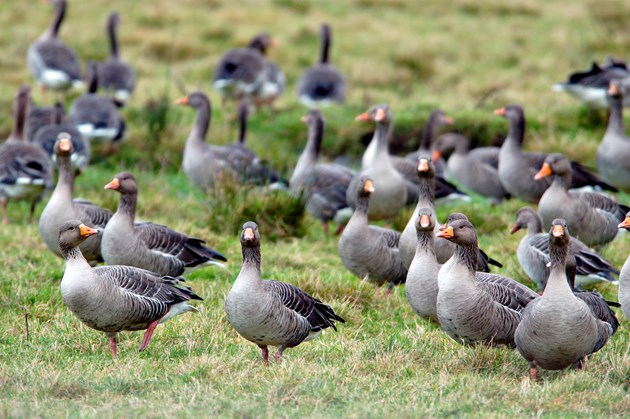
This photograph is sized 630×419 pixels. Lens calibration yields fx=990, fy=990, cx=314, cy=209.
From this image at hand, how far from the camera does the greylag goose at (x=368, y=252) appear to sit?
354 inches

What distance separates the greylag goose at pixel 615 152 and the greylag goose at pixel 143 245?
600 centimetres

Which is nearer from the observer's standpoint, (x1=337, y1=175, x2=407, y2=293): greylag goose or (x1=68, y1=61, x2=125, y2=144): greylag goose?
(x1=337, y1=175, x2=407, y2=293): greylag goose

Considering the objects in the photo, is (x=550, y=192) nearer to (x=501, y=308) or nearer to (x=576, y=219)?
(x=576, y=219)

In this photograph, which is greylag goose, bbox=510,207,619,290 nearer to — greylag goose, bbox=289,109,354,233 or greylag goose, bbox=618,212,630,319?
greylag goose, bbox=618,212,630,319

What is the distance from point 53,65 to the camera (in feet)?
53.0

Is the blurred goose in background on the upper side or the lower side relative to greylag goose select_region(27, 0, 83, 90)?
upper

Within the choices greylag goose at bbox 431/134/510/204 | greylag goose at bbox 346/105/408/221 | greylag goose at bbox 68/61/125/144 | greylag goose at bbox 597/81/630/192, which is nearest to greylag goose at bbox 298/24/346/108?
greylag goose at bbox 431/134/510/204

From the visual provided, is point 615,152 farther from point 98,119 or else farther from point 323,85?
point 98,119

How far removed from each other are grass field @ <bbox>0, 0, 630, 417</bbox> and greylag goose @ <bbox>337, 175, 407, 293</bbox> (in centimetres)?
17

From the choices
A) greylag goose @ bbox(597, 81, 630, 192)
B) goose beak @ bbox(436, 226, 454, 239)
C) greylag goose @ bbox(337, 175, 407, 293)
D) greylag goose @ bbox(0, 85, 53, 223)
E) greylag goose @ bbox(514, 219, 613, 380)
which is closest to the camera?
greylag goose @ bbox(514, 219, 613, 380)

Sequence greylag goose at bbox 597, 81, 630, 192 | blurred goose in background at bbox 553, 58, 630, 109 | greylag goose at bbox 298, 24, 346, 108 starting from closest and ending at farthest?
1. greylag goose at bbox 597, 81, 630, 192
2. blurred goose in background at bbox 553, 58, 630, 109
3. greylag goose at bbox 298, 24, 346, 108

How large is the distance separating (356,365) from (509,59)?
12.8 meters

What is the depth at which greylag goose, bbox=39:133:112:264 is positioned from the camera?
359 inches

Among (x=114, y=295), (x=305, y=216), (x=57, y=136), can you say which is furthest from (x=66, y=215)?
(x=57, y=136)
